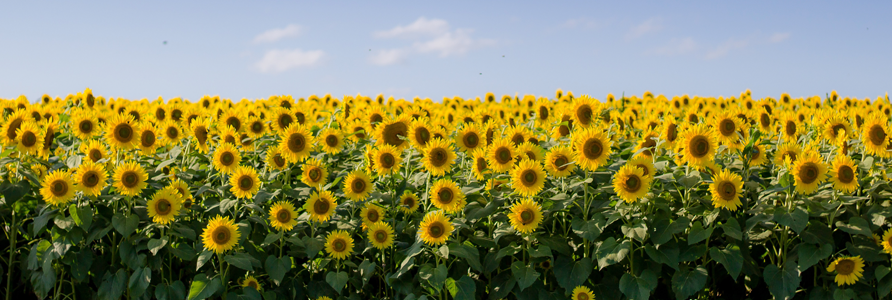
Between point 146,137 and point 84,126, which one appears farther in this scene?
point 84,126

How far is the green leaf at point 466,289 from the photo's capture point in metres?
4.50

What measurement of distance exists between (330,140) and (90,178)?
1584 millimetres

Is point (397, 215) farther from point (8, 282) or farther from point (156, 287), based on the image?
point (8, 282)

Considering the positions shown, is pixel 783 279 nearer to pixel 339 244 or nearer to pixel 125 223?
pixel 339 244

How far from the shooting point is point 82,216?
481cm

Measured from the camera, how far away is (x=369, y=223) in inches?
186

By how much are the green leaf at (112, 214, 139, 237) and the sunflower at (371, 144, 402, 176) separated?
1620 mm

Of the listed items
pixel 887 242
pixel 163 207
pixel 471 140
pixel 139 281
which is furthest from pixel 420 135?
pixel 887 242

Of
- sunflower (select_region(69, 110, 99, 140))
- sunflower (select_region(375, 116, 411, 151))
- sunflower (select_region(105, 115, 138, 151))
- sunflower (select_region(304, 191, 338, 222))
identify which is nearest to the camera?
sunflower (select_region(304, 191, 338, 222))

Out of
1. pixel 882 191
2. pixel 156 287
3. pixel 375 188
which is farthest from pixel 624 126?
pixel 156 287

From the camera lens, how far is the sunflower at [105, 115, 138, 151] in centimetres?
518

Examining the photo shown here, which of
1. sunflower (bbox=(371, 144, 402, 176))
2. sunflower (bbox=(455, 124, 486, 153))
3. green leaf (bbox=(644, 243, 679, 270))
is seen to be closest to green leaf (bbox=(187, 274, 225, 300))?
sunflower (bbox=(371, 144, 402, 176))

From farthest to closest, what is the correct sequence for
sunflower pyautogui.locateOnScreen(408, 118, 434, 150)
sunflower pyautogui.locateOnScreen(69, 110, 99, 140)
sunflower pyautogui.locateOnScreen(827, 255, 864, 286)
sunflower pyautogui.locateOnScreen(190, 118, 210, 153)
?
1. sunflower pyautogui.locateOnScreen(69, 110, 99, 140)
2. sunflower pyautogui.locateOnScreen(190, 118, 210, 153)
3. sunflower pyautogui.locateOnScreen(408, 118, 434, 150)
4. sunflower pyautogui.locateOnScreen(827, 255, 864, 286)

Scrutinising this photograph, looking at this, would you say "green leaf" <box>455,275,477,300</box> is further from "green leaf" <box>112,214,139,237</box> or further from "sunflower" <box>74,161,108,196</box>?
"sunflower" <box>74,161,108,196</box>
